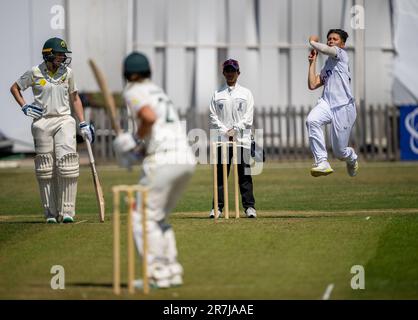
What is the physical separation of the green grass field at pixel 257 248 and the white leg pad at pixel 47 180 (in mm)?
360

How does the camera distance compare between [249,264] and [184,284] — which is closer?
[184,284]

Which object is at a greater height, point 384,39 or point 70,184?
point 384,39

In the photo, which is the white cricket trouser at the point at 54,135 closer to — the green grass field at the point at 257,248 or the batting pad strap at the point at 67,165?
the batting pad strap at the point at 67,165

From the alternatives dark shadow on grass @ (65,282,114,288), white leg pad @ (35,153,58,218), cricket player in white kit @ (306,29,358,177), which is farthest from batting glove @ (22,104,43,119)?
dark shadow on grass @ (65,282,114,288)

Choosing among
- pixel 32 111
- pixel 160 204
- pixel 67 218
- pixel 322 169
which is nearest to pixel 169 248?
pixel 160 204

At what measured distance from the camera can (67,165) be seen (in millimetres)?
15328

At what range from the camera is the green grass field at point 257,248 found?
10358mm

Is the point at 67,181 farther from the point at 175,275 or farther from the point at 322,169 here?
the point at 175,275

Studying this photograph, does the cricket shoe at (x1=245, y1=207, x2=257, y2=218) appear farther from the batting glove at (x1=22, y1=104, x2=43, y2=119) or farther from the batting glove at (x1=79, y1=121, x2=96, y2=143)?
the batting glove at (x1=22, y1=104, x2=43, y2=119)

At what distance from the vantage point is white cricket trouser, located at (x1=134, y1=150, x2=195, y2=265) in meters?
10.2

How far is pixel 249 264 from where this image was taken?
1158 centimetres
